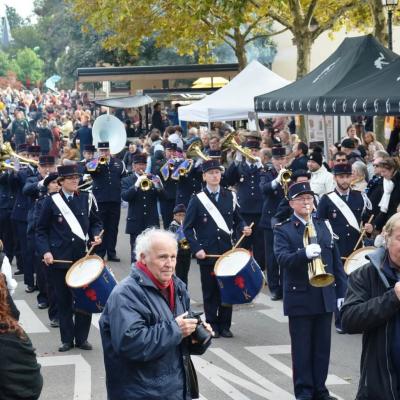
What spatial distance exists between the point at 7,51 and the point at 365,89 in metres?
103

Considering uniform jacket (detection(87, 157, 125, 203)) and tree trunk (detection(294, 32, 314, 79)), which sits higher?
tree trunk (detection(294, 32, 314, 79))

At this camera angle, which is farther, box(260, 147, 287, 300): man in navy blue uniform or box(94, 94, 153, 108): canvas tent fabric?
box(94, 94, 153, 108): canvas tent fabric

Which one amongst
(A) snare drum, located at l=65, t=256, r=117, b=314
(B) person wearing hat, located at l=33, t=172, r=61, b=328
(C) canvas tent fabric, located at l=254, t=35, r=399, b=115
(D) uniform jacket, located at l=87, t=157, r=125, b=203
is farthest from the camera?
(D) uniform jacket, located at l=87, t=157, r=125, b=203

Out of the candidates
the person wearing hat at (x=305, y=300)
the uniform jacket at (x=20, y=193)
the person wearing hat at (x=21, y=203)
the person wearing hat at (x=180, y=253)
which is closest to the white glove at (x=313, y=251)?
the person wearing hat at (x=305, y=300)

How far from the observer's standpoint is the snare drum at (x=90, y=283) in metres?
10.3

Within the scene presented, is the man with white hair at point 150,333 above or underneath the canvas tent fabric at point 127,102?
underneath

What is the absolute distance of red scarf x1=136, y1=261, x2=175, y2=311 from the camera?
5953 mm

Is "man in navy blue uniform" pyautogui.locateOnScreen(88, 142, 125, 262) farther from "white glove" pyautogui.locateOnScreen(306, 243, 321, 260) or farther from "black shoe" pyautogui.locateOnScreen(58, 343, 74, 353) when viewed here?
"white glove" pyautogui.locateOnScreen(306, 243, 321, 260)

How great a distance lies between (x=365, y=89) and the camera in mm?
14875

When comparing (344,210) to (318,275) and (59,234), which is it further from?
(318,275)

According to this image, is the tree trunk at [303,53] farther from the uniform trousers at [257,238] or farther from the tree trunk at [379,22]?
the uniform trousers at [257,238]

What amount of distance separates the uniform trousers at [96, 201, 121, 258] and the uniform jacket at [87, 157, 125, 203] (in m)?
0.13

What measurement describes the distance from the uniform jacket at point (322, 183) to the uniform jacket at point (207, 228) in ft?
7.38

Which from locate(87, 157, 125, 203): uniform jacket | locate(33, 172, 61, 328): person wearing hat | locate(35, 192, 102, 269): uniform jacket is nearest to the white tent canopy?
locate(87, 157, 125, 203): uniform jacket
